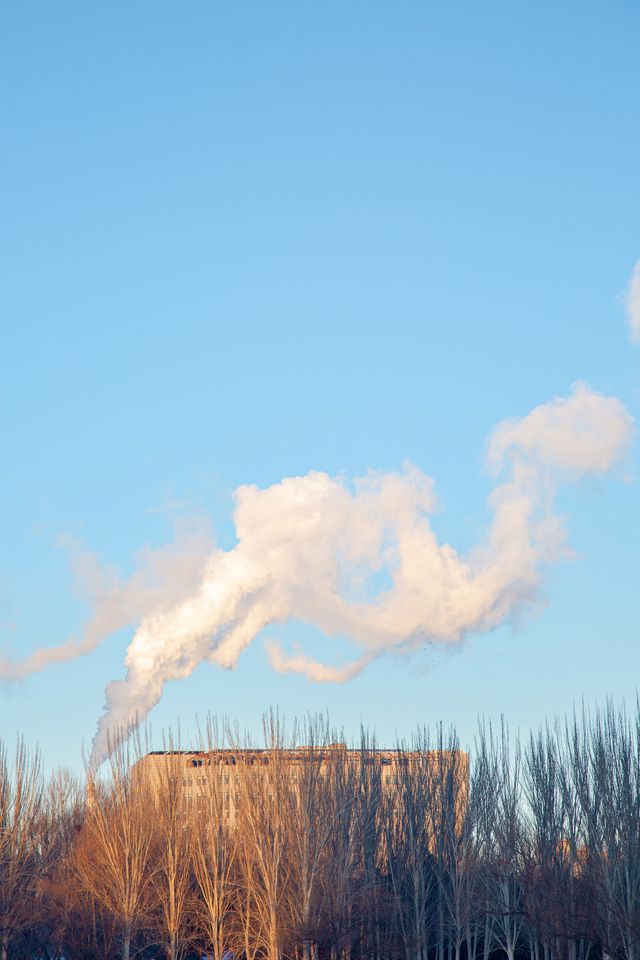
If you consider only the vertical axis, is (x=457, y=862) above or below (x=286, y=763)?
below

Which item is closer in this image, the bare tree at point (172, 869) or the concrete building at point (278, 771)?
the bare tree at point (172, 869)

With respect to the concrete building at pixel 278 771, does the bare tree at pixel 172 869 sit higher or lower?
lower

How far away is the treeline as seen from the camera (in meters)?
32.8

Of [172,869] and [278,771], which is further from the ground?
[278,771]

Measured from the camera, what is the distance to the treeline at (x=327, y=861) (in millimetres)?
32750

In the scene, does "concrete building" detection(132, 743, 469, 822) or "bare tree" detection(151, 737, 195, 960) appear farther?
"concrete building" detection(132, 743, 469, 822)

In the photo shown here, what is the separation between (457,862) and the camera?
37.9 m

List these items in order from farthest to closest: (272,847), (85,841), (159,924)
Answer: (85,841)
(159,924)
(272,847)

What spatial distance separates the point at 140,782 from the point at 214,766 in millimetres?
3112

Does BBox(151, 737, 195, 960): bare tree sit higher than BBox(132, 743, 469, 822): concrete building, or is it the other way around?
BBox(132, 743, 469, 822): concrete building

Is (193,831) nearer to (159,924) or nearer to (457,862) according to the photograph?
(159,924)

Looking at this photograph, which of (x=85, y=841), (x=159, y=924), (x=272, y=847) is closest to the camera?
(x=272, y=847)

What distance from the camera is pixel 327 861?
33.9 meters

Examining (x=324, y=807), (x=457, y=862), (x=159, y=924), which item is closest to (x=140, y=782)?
(x=159, y=924)
